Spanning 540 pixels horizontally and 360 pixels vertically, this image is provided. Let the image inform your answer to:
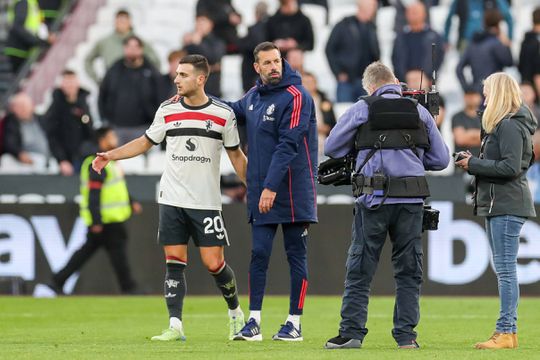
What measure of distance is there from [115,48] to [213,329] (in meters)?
10.8

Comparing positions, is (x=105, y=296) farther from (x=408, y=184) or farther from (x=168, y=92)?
(x=408, y=184)

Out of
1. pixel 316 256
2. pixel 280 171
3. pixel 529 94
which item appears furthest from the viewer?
pixel 529 94

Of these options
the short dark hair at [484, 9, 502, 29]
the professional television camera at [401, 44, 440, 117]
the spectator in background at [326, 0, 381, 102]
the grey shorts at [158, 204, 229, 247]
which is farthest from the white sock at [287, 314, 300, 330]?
the short dark hair at [484, 9, 502, 29]

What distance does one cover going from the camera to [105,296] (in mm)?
19328

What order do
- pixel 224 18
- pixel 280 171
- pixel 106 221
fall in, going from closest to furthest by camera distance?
pixel 280 171 < pixel 106 221 < pixel 224 18

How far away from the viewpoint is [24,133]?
22469mm

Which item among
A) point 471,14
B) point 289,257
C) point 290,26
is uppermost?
point 471,14

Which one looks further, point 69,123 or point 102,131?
point 69,123

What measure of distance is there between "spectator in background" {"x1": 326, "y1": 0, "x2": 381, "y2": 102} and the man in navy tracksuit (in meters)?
10.3

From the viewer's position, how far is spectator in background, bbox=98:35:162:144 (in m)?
22.0

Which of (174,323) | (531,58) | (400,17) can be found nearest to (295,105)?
(174,323)

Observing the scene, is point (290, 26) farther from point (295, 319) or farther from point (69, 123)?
point (295, 319)

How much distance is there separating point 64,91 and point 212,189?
403 inches

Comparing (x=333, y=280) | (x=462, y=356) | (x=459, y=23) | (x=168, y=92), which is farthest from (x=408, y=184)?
(x=459, y=23)
